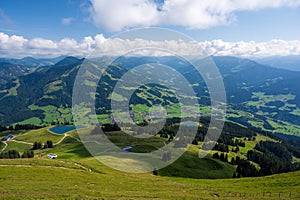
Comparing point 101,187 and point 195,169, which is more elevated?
point 101,187

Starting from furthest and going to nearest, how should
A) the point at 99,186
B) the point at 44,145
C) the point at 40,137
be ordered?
the point at 40,137 → the point at 44,145 → the point at 99,186

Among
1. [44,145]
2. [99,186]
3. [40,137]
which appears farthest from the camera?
[40,137]

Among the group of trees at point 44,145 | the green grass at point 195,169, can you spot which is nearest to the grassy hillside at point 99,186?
the green grass at point 195,169

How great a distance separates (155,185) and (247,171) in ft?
202

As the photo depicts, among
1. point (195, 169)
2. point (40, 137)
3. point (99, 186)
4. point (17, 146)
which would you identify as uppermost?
point (99, 186)

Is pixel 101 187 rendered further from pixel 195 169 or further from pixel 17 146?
pixel 17 146

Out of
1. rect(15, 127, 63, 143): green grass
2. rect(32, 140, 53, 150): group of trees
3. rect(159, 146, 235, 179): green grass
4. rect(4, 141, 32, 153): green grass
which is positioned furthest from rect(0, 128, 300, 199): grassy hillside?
rect(15, 127, 63, 143): green grass

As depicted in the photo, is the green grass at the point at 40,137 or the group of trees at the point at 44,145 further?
the green grass at the point at 40,137

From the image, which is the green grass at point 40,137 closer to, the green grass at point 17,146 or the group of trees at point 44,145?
the green grass at point 17,146

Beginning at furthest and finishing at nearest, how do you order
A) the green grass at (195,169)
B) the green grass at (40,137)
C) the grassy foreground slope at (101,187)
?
the green grass at (40,137) < the green grass at (195,169) < the grassy foreground slope at (101,187)

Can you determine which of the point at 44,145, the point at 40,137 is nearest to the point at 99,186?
the point at 44,145

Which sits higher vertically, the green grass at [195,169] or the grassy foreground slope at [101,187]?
→ the grassy foreground slope at [101,187]

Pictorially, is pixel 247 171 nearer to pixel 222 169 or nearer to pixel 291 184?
pixel 222 169

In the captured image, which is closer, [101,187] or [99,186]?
[101,187]
